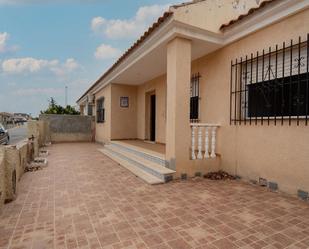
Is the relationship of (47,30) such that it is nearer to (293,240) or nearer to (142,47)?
(142,47)

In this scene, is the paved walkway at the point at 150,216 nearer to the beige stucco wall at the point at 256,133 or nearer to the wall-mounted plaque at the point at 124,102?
the beige stucco wall at the point at 256,133

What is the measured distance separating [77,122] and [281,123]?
11880mm

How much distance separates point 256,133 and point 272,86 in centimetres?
103

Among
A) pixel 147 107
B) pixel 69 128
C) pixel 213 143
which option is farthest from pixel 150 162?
pixel 69 128

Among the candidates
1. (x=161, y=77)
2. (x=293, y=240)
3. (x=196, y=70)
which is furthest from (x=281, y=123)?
(x=161, y=77)

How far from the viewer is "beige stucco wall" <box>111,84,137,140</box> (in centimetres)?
1030

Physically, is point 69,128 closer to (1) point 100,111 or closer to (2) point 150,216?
(1) point 100,111

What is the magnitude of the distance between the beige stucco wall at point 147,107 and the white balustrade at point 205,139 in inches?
124

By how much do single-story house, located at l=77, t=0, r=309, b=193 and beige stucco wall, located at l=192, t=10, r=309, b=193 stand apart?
0.02 metres

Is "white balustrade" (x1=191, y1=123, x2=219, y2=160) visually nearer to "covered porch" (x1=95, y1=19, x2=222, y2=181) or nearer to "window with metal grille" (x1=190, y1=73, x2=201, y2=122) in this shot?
"covered porch" (x1=95, y1=19, x2=222, y2=181)

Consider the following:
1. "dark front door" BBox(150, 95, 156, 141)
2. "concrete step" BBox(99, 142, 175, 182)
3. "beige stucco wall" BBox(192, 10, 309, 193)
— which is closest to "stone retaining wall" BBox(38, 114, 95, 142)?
"dark front door" BBox(150, 95, 156, 141)

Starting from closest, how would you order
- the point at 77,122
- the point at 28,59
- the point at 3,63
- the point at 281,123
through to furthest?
the point at 281,123 < the point at 77,122 < the point at 3,63 < the point at 28,59

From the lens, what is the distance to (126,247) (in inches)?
86.7

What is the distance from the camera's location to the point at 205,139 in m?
5.34
